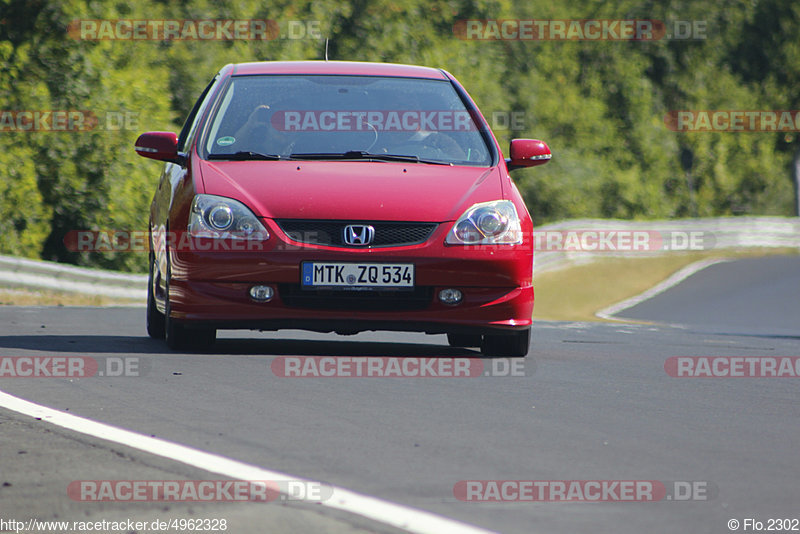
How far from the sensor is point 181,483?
4879 mm

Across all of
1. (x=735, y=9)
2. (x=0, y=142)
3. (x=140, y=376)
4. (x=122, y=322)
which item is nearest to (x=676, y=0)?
(x=735, y=9)

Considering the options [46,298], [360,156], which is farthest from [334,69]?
[46,298]

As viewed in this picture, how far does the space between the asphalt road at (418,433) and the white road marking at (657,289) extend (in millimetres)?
12980

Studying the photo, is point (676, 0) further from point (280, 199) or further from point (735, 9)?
point (280, 199)

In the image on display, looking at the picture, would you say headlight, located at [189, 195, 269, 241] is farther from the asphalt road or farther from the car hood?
the asphalt road

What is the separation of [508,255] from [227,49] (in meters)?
33.2

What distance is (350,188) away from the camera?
864cm
